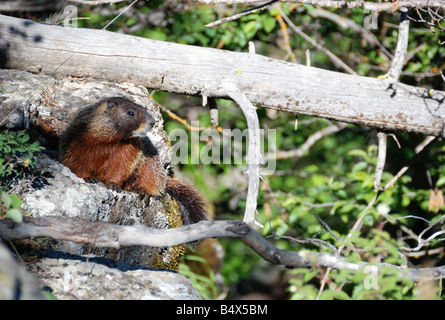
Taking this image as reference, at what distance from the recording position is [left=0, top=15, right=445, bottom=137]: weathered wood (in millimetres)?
4066

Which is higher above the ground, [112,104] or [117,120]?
[112,104]

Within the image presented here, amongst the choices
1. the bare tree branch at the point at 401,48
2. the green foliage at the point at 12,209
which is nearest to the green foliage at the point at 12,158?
the green foliage at the point at 12,209

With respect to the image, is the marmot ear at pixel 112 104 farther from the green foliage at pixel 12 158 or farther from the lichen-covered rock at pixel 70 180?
the green foliage at pixel 12 158

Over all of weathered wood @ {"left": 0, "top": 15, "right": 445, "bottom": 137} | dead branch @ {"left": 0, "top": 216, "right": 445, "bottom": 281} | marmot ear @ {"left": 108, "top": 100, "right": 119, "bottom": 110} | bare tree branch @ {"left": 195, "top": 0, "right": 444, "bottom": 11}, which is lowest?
dead branch @ {"left": 0, "top": 216, "right": 445, "bottom": 281}

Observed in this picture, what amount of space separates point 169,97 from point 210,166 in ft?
4.32

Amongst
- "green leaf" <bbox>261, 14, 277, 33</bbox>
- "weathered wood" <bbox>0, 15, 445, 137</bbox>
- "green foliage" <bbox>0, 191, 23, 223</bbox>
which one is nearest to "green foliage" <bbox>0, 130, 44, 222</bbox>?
"green foliage" <bbox>0, 191, 23, 223</bbox>

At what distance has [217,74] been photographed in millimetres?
4102

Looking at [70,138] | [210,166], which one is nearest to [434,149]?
[210,166]

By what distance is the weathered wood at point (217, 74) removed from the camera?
4.07 meters

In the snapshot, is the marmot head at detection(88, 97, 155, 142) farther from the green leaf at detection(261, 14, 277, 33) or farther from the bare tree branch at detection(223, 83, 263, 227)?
the green leaf at detection(261, 14, 277, 33)

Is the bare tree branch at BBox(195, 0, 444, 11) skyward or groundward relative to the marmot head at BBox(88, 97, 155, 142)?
skyward

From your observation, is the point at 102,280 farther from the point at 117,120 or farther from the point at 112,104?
the point at 112,104

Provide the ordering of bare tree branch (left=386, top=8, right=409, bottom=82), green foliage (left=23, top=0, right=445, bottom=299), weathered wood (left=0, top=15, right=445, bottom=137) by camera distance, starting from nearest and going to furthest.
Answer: weathered wood (left=0, top=15, right=445, bottom=137) → bare tree branch (left=386, top=8, right=409, bottom=82) → green foliage (left=23, top=0, right=445, bottom=299)

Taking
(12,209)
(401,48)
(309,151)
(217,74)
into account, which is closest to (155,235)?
(12,209)
